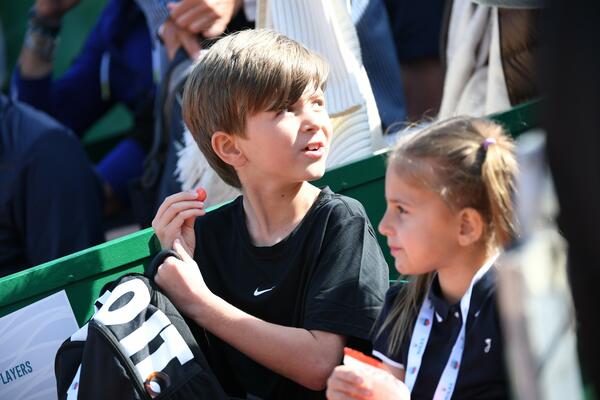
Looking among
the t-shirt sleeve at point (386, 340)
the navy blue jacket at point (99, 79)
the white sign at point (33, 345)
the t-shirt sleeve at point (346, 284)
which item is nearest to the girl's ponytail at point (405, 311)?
the t-shirt sleeve at point (386, 340)

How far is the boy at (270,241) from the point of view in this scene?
88.7 inches

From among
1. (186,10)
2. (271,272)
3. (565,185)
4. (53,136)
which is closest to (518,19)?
(186,10)

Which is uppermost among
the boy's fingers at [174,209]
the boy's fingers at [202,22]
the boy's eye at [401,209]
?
the boy's eye at [401,209]

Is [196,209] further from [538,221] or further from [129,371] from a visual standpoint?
[538,221]

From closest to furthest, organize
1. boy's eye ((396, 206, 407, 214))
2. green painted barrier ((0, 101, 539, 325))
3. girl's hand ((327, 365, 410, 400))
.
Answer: girl's hand ((327, 365, 410, 400)) → boy's eye ((396, 206, 407, 214)) → green painted barrier ((0, 101, 539, 325))

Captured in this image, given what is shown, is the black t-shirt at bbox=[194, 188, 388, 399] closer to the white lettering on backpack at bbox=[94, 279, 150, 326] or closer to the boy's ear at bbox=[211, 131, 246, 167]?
the boy's ear at bbox=[211, 131, 246, 167]

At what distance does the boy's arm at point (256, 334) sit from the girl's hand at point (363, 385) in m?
0.35

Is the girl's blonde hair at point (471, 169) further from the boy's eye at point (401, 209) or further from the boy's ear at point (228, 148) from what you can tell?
the boy's ear at point (228, 148)

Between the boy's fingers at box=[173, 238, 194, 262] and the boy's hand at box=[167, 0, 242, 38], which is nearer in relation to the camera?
the boy's fingers at box=[173, 238, 194, 262]

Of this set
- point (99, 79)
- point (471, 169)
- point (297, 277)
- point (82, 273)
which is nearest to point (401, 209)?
point (471, 169)

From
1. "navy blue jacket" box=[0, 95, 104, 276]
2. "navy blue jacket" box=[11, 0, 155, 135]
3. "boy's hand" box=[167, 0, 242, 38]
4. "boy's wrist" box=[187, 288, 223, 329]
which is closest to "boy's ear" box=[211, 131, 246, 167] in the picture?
"boy's wrist" box=[187, 288, 223, 329]

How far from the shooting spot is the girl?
1909 mm

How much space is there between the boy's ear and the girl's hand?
29.1 inches

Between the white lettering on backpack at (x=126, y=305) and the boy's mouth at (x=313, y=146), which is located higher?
the boy's mouth at (x=313, y=146)
